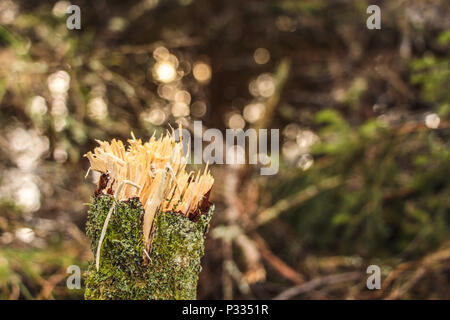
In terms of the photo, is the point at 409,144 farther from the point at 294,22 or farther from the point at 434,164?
the point at 294,22

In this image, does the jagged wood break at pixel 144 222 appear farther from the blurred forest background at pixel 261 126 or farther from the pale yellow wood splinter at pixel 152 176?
the blurred forest background at pixel 261 126

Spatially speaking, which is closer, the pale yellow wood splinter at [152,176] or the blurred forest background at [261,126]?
the pale yellow wood splinter at [152,176]

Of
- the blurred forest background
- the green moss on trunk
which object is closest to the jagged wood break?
the green moss on trunk

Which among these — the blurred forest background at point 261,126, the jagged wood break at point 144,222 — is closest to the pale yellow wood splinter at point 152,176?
the jagged wood break at point 144,222

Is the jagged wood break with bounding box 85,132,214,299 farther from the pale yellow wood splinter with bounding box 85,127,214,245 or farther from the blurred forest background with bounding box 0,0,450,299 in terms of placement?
the blurred forest background with bounding box 0,0,450,299

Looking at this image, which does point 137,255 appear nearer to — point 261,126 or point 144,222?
point 144,222

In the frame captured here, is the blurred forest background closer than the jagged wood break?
No

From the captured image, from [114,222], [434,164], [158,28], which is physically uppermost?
[158,28]

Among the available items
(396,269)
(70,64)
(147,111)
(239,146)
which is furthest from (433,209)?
(70,64)
